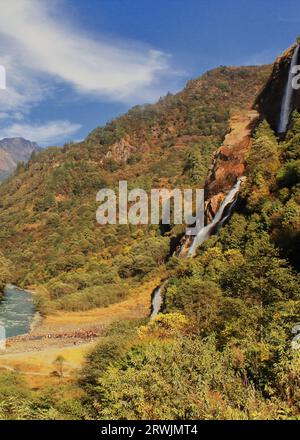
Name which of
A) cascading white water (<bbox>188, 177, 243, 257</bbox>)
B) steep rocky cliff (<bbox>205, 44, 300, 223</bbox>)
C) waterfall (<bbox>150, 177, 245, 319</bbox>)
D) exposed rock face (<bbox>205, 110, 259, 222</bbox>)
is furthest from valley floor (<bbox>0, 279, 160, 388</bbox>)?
steep rocky cliff (<bbox>205, 44, 300, 223</bbox>)

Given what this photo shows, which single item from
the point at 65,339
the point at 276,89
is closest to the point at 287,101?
the point at 276,89

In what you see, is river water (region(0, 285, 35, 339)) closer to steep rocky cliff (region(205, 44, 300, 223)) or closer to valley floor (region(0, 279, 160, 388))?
valley floor (region(0, 279, 160, 388))

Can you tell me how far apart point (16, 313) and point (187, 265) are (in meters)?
28.9

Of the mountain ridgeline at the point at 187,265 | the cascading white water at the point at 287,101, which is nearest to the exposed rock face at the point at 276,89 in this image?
the mountain ridgeline at the point at 187,265

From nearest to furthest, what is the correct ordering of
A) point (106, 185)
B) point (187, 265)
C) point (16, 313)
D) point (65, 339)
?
point (187, 265), point (65, 339), point (16, 313), point (106, 185)

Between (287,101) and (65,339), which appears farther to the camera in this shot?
(287,101)

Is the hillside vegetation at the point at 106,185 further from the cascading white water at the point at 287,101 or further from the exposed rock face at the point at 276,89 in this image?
the cascading white water at the point at 287,101

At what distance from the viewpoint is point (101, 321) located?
51.9m

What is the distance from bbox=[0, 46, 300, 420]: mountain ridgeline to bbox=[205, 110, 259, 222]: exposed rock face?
8.4 inches

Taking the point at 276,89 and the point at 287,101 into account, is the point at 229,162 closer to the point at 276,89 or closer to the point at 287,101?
the point at 287,101

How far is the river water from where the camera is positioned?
48.8 metres

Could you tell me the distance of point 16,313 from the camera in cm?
5738
